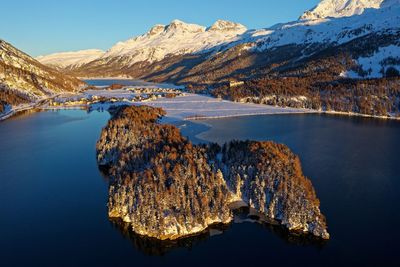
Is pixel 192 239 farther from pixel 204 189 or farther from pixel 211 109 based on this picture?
pixel 211 109

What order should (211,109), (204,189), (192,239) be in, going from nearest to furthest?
(192,239) → (204,189) → (211,109)

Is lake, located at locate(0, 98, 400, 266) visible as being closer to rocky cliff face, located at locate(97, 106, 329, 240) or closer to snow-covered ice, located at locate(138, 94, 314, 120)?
rocky cliff face, located at locate(97, 106, 329, 240)

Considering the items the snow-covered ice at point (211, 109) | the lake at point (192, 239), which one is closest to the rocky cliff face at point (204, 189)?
the lake at point (192, 239)

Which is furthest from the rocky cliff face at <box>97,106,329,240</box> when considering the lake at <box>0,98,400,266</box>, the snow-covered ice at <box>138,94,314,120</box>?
the snow-covered ice at <box>138,94,314,120</box>

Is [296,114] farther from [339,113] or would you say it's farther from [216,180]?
[216,180]

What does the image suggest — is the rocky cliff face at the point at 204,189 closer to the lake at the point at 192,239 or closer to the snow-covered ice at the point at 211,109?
the lake at the point at 192,239

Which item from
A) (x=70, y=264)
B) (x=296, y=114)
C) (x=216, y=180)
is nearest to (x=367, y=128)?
(x=296, y=114)

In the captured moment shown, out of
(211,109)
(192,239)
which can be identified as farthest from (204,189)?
(211,109)
